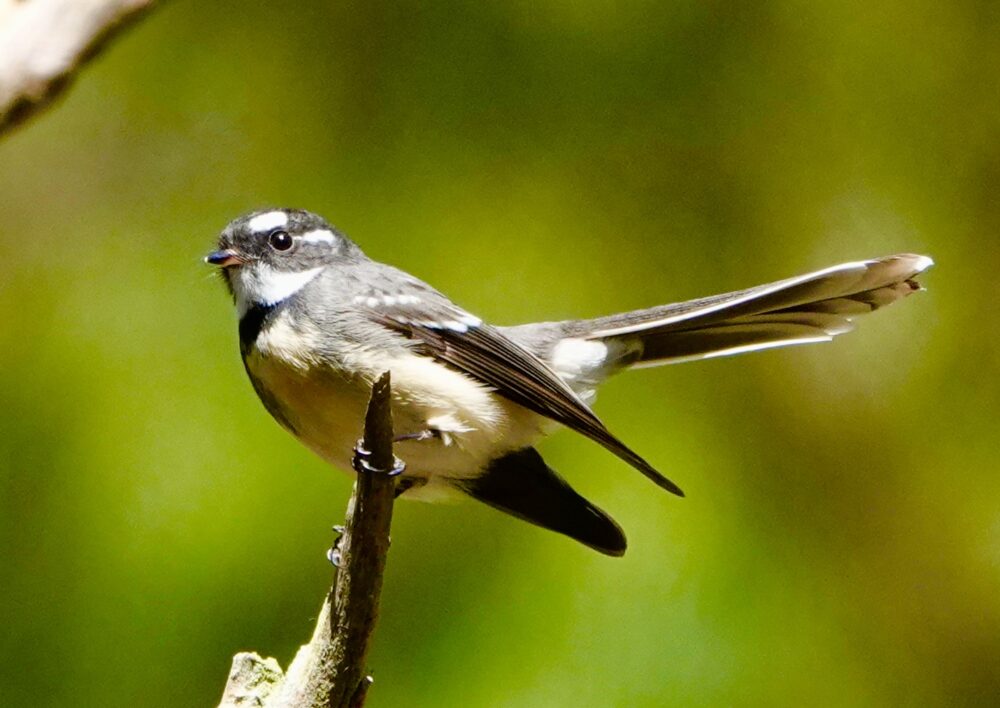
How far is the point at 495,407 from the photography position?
238 cm

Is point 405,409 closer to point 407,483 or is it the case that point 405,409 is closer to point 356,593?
point 407,483

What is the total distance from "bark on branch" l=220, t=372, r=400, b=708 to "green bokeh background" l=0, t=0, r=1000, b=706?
4.20 feet

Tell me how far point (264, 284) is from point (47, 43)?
68cm

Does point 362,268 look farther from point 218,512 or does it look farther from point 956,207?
point 956,207

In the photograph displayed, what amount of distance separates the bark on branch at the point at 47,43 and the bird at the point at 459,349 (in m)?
0.47

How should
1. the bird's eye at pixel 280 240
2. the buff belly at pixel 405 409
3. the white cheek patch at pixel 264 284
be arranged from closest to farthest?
1. the buff belly at pixel 405 409
2. the white cheek patch at pixel 264 284
3. the bird's eye at pixel 280 240

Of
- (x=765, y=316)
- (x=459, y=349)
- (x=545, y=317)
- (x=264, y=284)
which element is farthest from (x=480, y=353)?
(x=545, y=317)

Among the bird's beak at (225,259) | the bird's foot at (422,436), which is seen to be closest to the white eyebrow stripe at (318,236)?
the bird's beak at (225,259)

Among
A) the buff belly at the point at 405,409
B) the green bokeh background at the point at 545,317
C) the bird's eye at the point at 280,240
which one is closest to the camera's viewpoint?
the buff belly at the point at 405,409

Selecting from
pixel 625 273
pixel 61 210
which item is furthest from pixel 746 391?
pixel 61 210

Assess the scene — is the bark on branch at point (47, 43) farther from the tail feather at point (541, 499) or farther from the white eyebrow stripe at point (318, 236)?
the tail feather at point (541, 499)

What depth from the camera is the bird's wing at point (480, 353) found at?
7.61 ft

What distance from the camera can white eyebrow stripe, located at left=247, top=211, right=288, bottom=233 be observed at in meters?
2.54

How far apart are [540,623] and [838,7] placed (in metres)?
2.23
